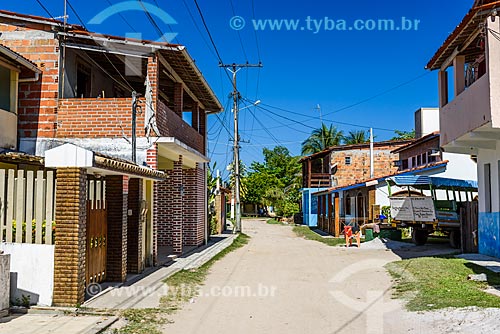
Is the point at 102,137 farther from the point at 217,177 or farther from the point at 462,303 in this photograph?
the point at 217,177

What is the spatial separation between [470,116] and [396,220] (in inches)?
309

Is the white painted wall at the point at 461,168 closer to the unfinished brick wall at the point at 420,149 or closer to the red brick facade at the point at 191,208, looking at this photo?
the unfinished brick wall at the point at 420,149

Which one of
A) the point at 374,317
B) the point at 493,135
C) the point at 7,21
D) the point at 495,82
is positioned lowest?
the point at 374,317

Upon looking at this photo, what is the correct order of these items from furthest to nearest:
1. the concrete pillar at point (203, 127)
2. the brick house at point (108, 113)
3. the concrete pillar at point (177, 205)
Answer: the concrete pillar at point (203, 127)
the concrete pillar at point (177, 205)
the brick house at point (108, 113)

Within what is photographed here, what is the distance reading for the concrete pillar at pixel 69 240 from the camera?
29.0 ft

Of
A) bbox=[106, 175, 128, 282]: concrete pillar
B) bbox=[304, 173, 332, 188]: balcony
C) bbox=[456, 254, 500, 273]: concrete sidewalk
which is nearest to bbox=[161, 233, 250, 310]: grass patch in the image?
bbox=[106, 175, 128, 282]: concrete pillar

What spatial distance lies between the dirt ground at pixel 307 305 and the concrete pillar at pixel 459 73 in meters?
5.40

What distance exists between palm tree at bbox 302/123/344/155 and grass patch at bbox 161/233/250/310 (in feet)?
153

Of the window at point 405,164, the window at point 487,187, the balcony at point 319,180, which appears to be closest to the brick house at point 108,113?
the window at point 487,187

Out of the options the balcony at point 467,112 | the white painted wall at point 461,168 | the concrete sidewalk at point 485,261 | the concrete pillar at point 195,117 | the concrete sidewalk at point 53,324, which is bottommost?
the concrete sidewalk at point 53,324

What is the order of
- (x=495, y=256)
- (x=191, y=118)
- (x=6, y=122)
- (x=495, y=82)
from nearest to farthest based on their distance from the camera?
(x=495, y=82)
(x=6, y=122)
(x=495, y=256)
(x=191, y=118)

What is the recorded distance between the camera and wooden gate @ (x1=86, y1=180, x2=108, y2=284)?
10141mm

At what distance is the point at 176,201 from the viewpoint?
60.7 feet

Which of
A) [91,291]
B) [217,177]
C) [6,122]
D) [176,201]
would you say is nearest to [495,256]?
[176,201]
